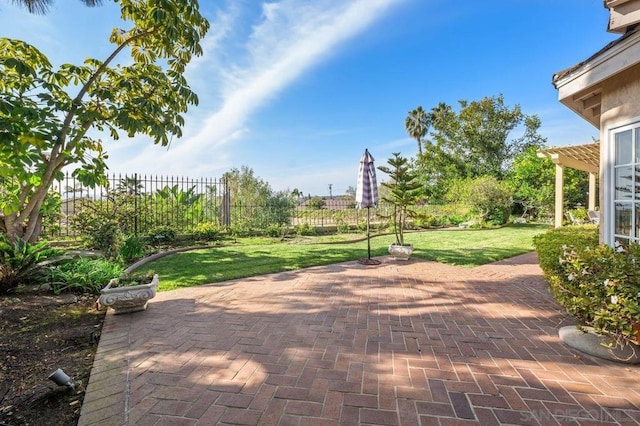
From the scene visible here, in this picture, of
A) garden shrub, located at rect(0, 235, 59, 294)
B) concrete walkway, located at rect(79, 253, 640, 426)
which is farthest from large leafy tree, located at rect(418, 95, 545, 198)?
garden shrub, located at rect(0, 235, 59, 294)

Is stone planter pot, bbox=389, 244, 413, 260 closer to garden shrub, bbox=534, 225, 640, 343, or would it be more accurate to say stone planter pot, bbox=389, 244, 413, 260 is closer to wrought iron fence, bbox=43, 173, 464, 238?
wrought iron fence, bbox=43, 173, 464, 238

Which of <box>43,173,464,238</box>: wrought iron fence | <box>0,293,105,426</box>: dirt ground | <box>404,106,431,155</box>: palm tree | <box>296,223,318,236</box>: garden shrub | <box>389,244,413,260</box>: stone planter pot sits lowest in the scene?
<box>0,293,105,426</box>: dirt ground

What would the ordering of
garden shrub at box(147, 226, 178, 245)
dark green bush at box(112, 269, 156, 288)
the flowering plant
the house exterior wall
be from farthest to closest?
1. garden shrub at box(147, 226, 178, 245)
2. dark green bush at box(112, 269, 156, 288)
3. the house exterior wall
4. the flowering plant

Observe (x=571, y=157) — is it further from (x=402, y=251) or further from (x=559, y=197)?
(x=402, y=251)

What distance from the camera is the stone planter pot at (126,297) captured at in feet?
13.6

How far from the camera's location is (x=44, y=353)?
313cm

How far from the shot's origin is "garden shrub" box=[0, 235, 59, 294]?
15.8 ft

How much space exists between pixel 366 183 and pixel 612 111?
494cm

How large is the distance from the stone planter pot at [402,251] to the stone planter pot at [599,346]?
4811 millimetres

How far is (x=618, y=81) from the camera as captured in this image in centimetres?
382

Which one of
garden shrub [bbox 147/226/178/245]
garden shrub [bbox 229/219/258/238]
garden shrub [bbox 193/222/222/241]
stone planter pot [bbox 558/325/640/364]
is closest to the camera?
stone planter pot [bbox 558/325/640/364]

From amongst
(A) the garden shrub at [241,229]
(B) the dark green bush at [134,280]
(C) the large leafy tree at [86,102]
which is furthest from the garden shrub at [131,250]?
(A) the garden shrub at [241,229]

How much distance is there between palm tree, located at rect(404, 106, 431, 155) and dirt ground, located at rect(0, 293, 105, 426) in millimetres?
41258

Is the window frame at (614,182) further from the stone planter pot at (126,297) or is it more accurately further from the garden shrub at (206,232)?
the garden shrub at (206,232)
